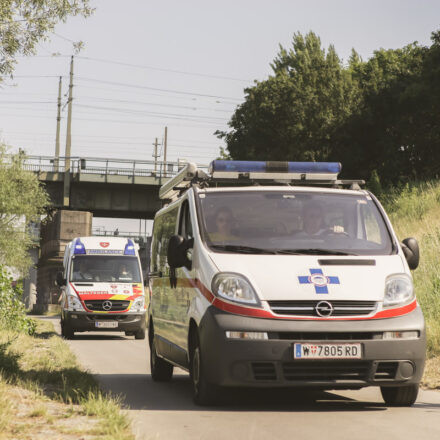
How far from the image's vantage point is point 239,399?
368 inches

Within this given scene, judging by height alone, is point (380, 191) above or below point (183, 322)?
above

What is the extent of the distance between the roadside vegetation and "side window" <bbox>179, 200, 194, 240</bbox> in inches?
139

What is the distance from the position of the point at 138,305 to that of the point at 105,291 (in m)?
0.96

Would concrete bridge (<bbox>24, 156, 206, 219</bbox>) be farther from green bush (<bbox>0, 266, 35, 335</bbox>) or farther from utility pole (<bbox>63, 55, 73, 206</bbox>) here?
green bush (<bbox>0, 266, 35, 335</bbox>)

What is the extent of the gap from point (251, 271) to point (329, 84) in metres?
49.7

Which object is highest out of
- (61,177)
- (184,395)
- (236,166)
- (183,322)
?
(61,177)

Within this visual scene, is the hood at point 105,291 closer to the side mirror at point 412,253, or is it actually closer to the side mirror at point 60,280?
the side mirror at point 60,280

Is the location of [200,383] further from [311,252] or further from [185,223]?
[185,223]

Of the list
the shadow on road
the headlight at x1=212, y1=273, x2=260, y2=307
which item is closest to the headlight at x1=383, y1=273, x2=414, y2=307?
the shadow on road

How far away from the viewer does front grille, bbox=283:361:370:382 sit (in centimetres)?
816

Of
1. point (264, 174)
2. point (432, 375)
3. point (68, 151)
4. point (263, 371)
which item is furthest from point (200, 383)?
point (68, 151)

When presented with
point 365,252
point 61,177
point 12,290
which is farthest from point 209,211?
point 61,177

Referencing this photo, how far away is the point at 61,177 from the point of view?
2422 inches

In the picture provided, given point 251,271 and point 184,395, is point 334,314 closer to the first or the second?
point 251,271
